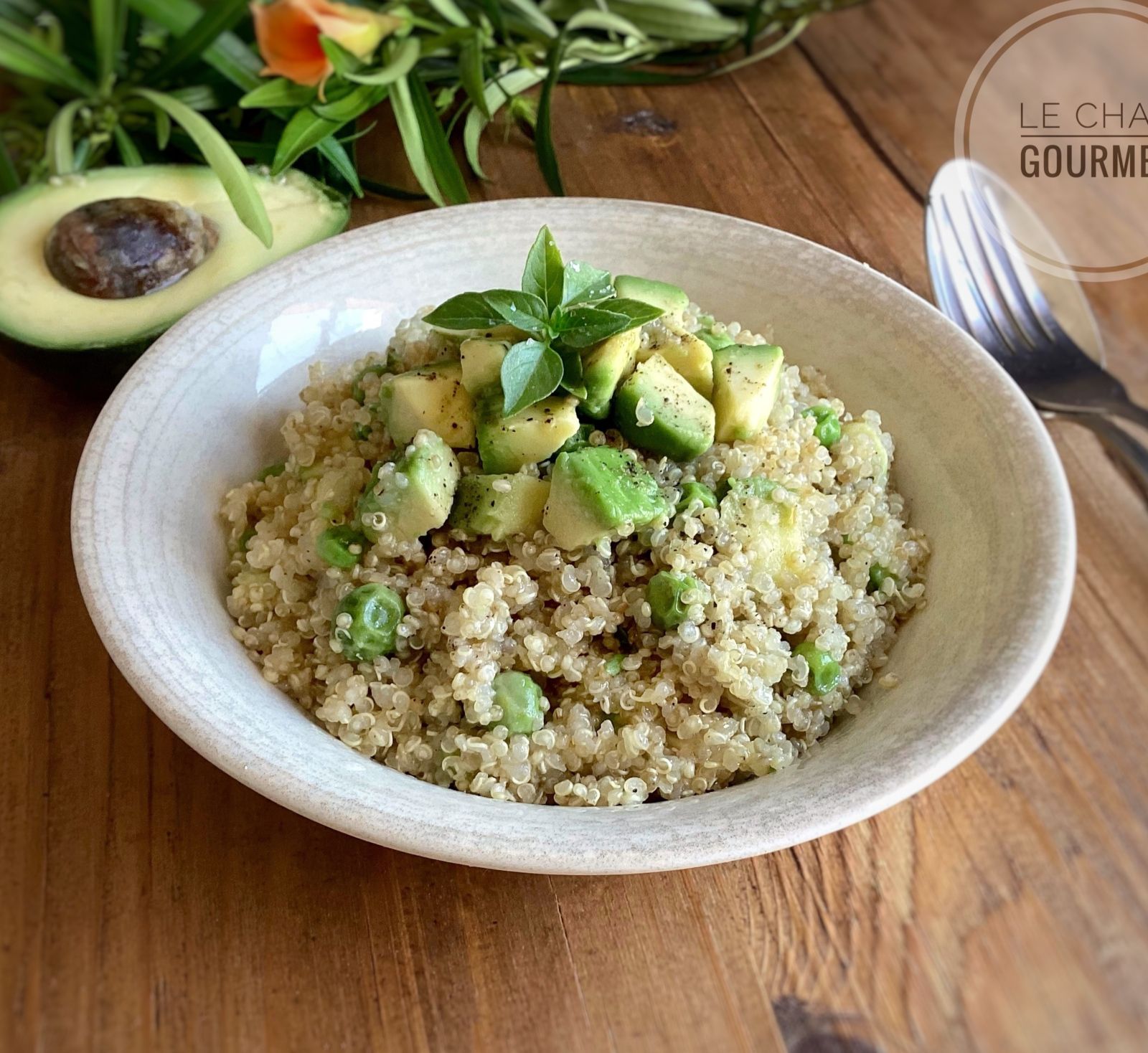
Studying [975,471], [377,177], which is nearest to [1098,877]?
[975,471]

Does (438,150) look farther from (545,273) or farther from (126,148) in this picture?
(545,273)

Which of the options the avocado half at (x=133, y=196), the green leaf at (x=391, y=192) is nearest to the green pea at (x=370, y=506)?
the avocado half at (x=133, y=196)

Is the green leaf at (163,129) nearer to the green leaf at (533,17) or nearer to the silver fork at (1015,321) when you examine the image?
the green leaf at (533,17)

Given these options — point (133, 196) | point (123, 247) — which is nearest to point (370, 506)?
point (123, 247)

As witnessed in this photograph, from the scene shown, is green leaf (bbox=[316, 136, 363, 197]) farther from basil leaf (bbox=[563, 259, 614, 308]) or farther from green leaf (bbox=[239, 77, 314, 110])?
basil leaf (bbox=[563, 259, 614, 308])

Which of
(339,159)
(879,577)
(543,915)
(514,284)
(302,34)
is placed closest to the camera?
(543,915)
